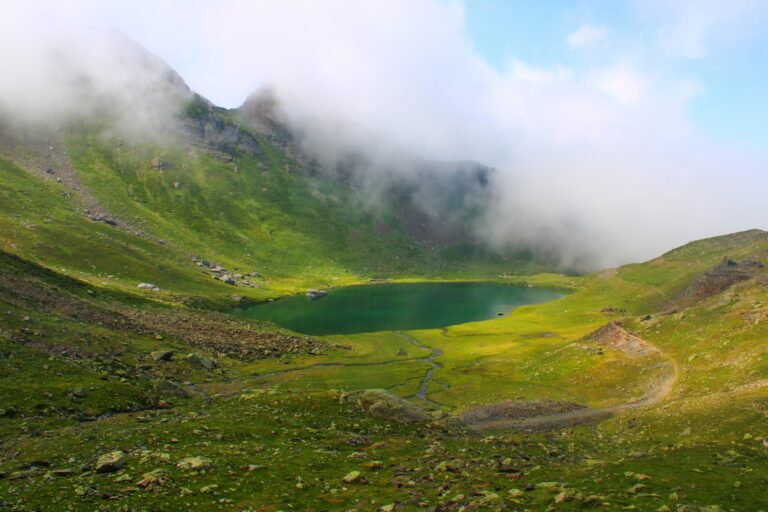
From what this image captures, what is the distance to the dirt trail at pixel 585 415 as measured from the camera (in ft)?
170

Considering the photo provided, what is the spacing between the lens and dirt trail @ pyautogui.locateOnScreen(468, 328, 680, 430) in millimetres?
51875

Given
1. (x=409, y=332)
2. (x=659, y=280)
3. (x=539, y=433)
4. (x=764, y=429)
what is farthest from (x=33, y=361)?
(x=659, y=280)

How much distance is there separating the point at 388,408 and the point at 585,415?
84.9 ft

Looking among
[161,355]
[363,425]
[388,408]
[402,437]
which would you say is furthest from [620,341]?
[161,355]

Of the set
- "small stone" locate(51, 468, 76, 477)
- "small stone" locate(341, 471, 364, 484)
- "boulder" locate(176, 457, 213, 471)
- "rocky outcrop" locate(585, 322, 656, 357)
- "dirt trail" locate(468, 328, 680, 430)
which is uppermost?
"rocky outcrop" locate(585, 322, 656, 357)

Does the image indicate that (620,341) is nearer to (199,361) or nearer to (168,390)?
(199,361)

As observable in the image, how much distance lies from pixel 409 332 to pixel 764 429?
361 feet

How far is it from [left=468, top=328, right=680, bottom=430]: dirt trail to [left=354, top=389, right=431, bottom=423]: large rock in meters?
8.59

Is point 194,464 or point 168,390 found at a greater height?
point 168,390

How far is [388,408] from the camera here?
43.4 metres

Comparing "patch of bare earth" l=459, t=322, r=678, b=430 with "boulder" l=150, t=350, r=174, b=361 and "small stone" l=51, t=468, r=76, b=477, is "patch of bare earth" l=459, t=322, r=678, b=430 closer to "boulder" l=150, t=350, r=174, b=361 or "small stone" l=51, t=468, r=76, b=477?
"small stone" l=51, t=468, r=76, b=477

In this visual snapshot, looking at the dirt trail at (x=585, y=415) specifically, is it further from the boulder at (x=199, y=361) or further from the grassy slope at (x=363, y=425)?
the boulder at (x=199, y=361)

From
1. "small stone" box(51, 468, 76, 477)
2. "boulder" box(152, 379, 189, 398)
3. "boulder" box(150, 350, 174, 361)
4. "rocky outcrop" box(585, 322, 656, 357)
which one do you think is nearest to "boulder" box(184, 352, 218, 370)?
"boulder" box(150, 350, 174, 361)

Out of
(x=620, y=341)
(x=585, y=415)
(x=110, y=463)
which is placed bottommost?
(x=585, y=415)
